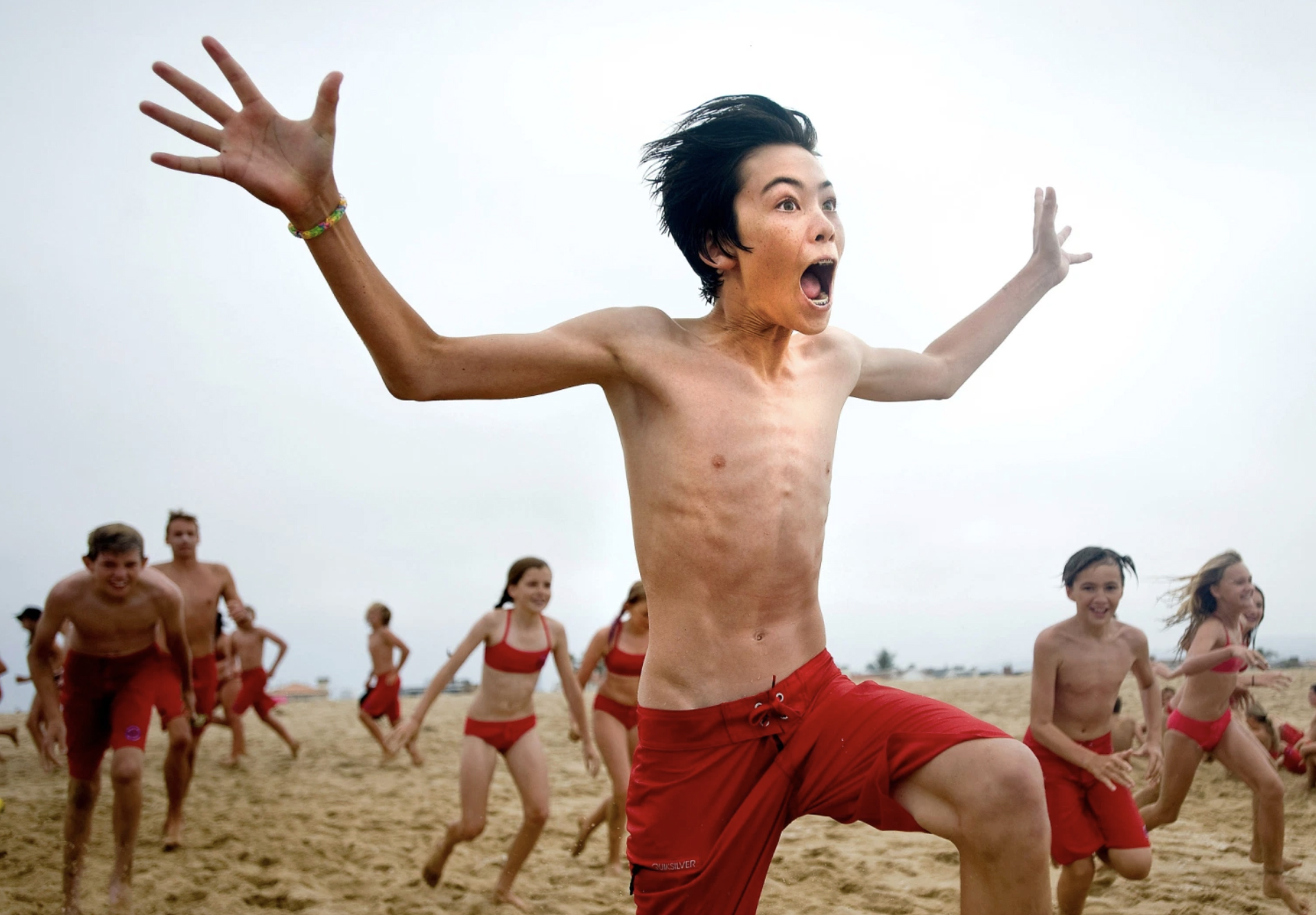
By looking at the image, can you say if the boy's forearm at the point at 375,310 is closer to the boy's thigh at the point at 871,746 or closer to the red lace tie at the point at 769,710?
the red lace tie at the point at 769,710

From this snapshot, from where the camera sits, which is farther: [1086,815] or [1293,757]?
[1293,757]

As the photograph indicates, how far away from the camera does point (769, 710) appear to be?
278cm

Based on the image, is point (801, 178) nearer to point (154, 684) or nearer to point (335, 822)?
point (154, 684)

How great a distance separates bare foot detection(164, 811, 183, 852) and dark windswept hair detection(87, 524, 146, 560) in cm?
260

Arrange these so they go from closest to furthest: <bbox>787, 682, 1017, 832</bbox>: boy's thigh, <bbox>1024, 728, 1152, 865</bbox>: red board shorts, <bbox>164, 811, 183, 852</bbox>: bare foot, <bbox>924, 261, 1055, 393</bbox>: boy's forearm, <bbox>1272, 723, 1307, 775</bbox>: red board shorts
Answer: <bbox>787, 682, 1017, 832</bbox>: boy's thigh < <bbox>924, 261, 1055, 393</bbox>: boy's forearm < <bbox>1024, 728, 1152, 865</bbox>: red board shorts < <bbox>164, 811, 183, 852</bbox>: bare foot < <bbox>1272, 723, 1307, 775</bbox>: red board shorts

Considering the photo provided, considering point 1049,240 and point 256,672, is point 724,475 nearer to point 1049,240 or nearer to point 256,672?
point 1049,240

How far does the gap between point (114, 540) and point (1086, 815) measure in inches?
237

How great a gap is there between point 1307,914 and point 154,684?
701 cm

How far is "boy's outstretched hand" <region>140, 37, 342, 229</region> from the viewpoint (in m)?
2.36

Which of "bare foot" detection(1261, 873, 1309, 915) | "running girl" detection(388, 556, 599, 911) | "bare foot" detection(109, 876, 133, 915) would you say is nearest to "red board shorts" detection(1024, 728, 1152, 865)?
"bare foot" detection(1261, 873, 1309, 915)

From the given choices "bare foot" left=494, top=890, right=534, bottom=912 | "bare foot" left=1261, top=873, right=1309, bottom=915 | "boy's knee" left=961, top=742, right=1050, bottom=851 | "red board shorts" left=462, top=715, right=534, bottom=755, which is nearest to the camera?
"boy's knee" left=961, top=742, right=1050, bottom=851

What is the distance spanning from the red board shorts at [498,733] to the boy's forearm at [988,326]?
177 inches

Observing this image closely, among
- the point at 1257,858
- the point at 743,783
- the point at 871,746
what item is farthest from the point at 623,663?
the point at 871,746

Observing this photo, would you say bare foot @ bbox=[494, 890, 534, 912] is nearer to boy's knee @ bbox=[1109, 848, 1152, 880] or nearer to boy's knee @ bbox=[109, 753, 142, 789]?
boy's knee @ bbox=[109, 753, 142, 789]
